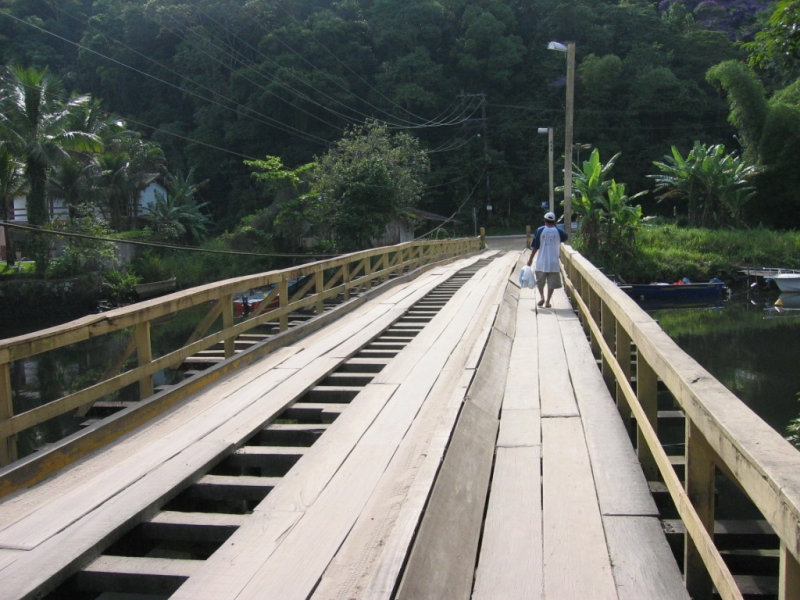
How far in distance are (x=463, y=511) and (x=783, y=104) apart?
148ft

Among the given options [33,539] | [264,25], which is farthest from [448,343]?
[264,25]

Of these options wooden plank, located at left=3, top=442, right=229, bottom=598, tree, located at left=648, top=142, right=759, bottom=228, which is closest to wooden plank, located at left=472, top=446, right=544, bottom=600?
wooden plank, located at left=3, top=442, right=229, bottom=598

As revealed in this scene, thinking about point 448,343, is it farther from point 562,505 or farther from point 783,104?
point 783,104

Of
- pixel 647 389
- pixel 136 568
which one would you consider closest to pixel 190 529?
pixel 136 568

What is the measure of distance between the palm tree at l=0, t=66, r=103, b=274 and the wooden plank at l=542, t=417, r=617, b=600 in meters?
29.3

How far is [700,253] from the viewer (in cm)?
3747

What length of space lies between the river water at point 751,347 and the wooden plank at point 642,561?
10.2 m

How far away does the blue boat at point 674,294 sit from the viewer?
33250 millimetres

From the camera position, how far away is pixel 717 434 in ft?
7.68

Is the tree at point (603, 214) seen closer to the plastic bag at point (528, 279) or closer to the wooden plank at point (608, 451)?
the plastic bag at point (528, 279)

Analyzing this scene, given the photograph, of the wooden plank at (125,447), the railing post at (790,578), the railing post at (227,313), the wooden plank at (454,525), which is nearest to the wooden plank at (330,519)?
the wooden plank at (454,525)

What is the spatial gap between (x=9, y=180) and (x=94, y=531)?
104 feet

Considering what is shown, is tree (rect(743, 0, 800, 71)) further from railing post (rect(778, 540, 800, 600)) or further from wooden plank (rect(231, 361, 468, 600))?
railing post (rect(778, 540, 800, 600))

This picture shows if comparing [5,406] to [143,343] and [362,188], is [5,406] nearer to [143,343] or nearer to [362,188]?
[143,343]
